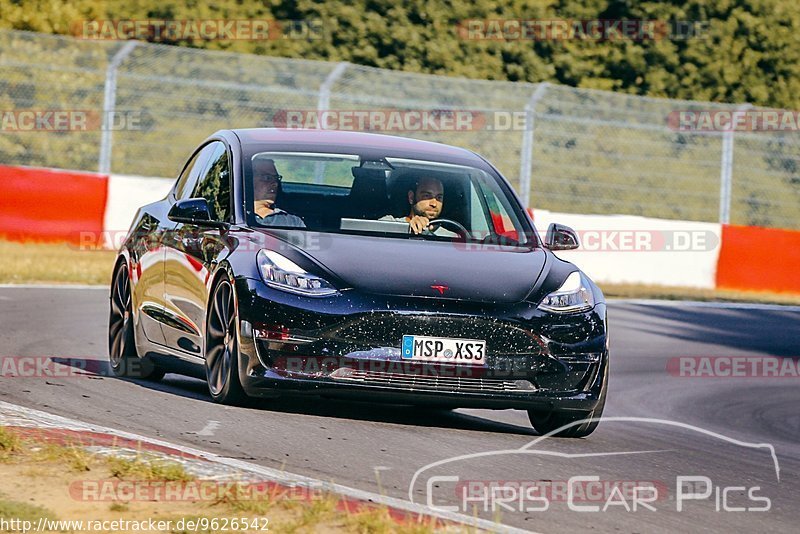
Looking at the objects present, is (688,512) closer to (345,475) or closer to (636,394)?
(345,475)

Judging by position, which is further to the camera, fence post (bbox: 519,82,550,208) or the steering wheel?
fence post (bbox: 519,82,550,208)

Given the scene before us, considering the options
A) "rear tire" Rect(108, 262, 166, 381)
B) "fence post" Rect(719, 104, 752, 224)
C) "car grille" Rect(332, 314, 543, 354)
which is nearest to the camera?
"car grille" Rect(332, 314, 543, 354)

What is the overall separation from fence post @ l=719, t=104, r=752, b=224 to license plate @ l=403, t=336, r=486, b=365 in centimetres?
1669

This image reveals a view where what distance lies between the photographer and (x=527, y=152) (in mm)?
24422

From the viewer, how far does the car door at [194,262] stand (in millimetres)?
9219

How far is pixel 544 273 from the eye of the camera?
888 cm

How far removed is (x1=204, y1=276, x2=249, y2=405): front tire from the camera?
8.61 metres

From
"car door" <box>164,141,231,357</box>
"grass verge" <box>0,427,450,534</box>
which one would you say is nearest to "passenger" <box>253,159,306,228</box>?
"car door" <box>164,141,231,357</box>

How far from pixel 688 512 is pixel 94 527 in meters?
2.51

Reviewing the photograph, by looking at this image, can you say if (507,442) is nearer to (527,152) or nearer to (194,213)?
(194,213)

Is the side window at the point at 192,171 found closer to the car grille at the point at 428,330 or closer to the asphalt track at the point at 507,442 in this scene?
the asphalt track at the point at 507,442

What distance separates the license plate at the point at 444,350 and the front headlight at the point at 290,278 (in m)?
0.46

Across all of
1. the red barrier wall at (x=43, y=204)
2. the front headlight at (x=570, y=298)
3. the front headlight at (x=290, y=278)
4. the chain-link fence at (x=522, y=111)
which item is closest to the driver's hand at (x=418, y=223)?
the front headlight at (x=570, y=298)

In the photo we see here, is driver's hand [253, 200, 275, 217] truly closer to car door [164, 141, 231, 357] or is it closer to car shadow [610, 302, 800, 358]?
car door [164, 141, 231, 357]
